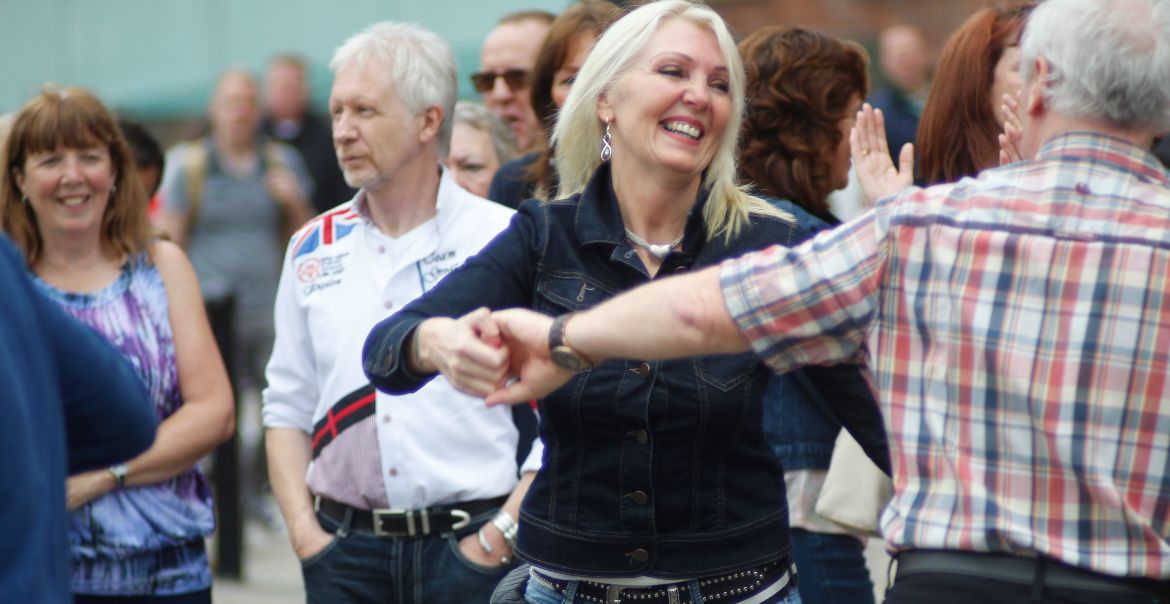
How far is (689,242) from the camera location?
243cm

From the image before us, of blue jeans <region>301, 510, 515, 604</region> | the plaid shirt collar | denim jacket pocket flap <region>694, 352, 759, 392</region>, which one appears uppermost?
the plaid shirt collar

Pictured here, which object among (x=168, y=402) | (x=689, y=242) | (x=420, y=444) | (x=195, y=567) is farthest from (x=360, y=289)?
(x=689, y=242)

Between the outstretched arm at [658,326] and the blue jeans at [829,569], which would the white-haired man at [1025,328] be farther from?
the blue jeans at [829,569]

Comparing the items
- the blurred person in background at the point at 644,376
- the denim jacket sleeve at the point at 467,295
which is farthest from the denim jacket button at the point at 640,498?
the denim jacket sleeve at the point at 467,295

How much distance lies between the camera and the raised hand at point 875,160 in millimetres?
2961

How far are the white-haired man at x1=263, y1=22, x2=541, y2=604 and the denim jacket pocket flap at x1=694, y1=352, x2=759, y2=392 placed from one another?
0.82 metres

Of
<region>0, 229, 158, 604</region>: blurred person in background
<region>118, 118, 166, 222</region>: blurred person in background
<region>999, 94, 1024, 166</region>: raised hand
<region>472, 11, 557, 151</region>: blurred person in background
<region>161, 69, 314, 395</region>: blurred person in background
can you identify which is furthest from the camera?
<region>161, 69, 314, 395</region>: blurred person in background

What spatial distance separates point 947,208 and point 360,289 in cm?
192

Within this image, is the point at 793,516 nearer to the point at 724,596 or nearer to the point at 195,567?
the point at 724,596

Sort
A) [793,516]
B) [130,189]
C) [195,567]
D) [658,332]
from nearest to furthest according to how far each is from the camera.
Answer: [658,332], [793,516], [195,567], [130,189]

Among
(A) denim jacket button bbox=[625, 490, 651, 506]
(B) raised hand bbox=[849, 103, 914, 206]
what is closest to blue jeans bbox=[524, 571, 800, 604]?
(A) denim jacket button bbox=[625, 490, 651, 506]

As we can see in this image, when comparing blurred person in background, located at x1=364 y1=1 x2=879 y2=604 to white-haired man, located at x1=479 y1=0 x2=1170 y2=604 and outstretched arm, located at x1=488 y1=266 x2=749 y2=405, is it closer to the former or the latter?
outstretched arm, located at x1=488 y1=266 x2=749 y2=405

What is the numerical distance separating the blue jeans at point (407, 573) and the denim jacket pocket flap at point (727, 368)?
1.06m

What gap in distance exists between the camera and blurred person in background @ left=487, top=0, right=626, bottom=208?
404 cm
